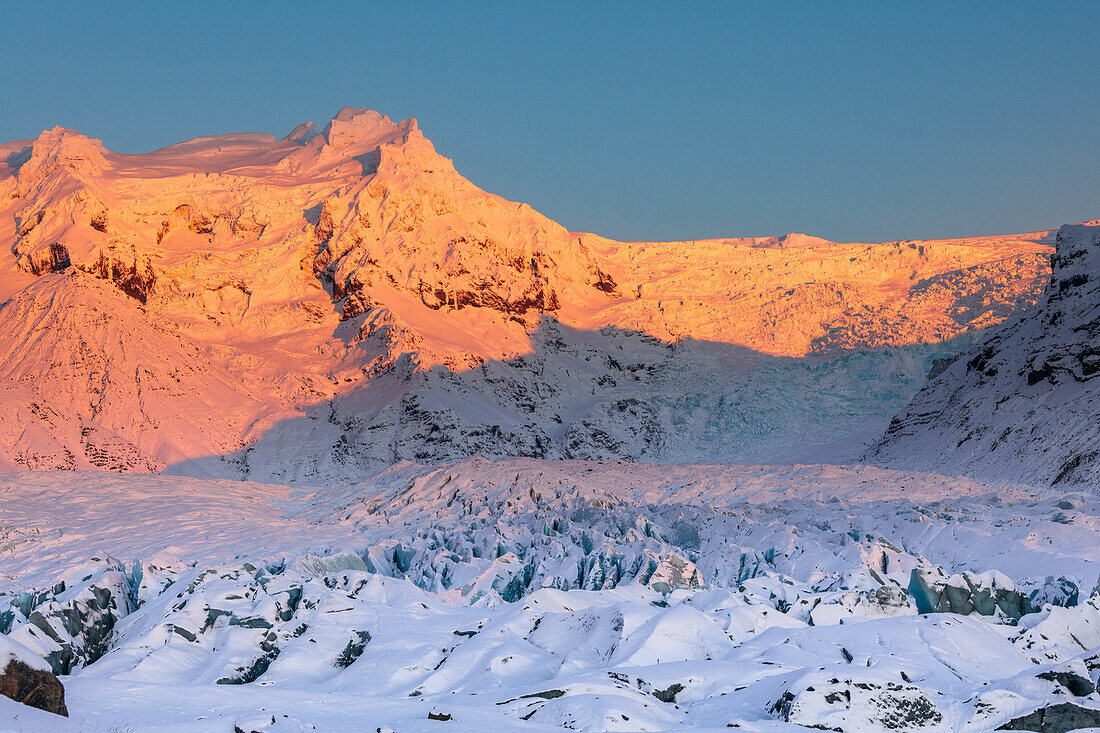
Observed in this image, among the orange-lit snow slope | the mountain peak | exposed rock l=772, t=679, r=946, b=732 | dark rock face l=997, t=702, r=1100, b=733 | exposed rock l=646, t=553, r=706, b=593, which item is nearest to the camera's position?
dark rock face l=997, t=702, r=1100, b=733

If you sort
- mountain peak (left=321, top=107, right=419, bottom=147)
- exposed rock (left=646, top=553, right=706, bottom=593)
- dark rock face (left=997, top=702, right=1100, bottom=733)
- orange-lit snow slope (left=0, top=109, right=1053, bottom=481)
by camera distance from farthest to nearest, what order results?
mountain peak (left=321, top=107, right=419, bottom=147)
orange-lit snow slope (left=0, top=109, right=1053, bottom=481)
exposed rock (left=646, top=553, right=706, bottom=593)
dark rock face (left=997, top=702, right=1100, bottom=733)

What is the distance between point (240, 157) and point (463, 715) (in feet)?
509

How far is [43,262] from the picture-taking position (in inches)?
4579

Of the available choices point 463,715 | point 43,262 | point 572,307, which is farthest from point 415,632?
point 572,307

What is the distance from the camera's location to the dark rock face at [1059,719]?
53.0 feet

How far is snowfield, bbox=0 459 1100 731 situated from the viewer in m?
18.0

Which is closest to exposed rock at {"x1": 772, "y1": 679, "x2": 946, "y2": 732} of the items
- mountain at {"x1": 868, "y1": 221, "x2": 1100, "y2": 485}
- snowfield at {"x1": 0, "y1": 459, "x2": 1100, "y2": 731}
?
snowfield at {"x1": 0, "y1": 459, "x2": 1100, "y2": 731}

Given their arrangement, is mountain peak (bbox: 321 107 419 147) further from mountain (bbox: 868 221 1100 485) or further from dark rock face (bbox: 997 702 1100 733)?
dark rock face (bbox: 997 702 1100 733)

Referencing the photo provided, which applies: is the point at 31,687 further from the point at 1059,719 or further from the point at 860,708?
the point at 1059,719

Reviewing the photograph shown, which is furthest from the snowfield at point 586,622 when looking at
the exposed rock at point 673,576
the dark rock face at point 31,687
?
the dark rock face at point 31,687

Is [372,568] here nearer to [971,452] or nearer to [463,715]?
[463,715]

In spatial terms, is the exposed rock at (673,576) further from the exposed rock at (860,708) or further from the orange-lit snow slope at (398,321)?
the orange-lit snow slope at (398,321)

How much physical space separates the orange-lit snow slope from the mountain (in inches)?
618

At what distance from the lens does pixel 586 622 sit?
81.6ft
